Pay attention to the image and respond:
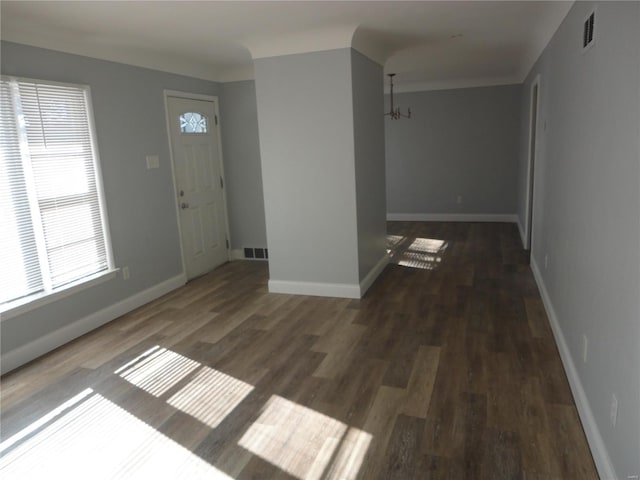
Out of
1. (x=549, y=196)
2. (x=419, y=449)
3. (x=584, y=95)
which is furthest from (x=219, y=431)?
(x=549, y=196)

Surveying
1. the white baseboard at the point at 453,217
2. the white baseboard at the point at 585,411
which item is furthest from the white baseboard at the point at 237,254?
the white baseboard at the point at 585,411

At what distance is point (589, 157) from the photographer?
7.88 feet

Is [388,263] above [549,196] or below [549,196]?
below

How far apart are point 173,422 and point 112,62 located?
3.19 metres

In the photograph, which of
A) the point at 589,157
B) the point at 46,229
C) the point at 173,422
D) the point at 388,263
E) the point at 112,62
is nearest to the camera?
the point at 589,157

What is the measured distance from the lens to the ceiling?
3.14 m

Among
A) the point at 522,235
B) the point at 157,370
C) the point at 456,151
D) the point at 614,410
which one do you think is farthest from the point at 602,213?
the point at 456,151

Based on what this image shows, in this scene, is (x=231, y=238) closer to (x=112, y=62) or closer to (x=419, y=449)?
(x=112, y=62)

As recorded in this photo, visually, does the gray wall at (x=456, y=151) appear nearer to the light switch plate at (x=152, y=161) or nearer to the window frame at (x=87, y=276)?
the light switch plate at (x=152, y=161)

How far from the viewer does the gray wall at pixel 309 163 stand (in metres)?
4.15

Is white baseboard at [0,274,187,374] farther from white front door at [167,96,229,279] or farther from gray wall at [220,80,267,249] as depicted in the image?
gray wall at [220,80,267,249]

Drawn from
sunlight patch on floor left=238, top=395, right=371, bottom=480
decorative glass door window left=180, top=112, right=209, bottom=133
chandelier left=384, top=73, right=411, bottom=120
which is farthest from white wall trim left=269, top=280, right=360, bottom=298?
chandelier left=384, top=73, right=411, bottom=120

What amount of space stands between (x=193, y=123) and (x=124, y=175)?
4.35 feet

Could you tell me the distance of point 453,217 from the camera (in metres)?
8.26
